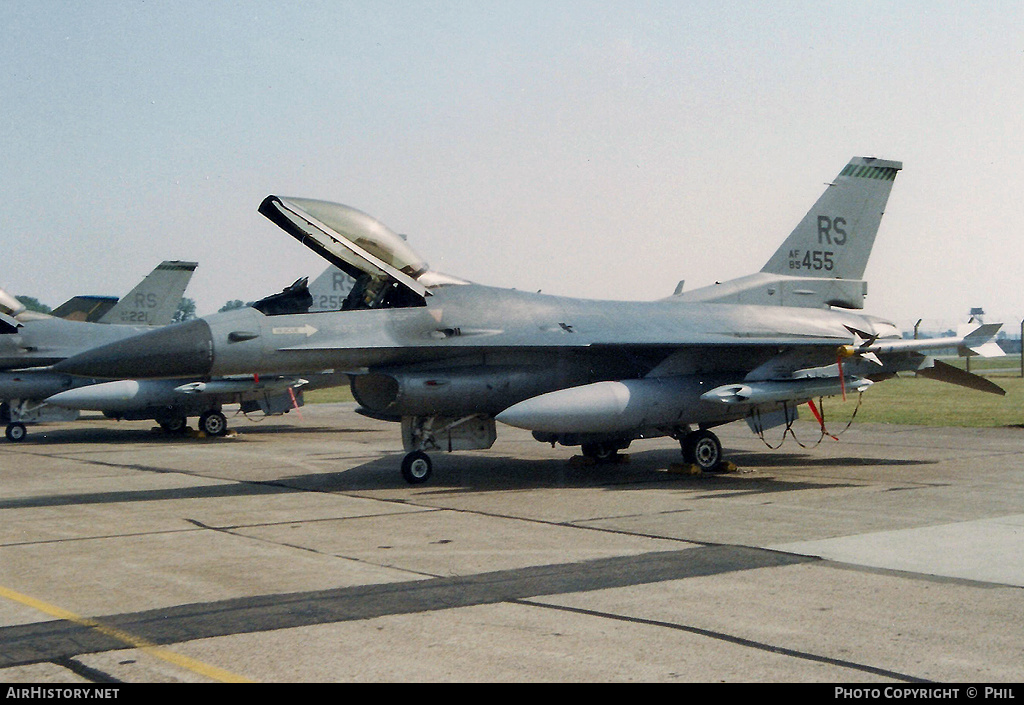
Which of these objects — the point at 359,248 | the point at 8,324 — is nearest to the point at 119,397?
the point at 8,324

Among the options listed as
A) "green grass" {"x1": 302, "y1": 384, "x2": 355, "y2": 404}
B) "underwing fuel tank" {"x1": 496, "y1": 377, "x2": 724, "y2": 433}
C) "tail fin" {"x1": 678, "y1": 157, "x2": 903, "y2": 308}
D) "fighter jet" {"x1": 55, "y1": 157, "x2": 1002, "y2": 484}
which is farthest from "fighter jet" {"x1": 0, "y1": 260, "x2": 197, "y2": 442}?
"tail fin" {"x1": 678, "y1": 157, "x2": 903, "y2": 308}

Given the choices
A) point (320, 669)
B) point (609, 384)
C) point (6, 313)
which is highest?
point (6, 313)

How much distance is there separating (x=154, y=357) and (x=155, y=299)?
1803 cm

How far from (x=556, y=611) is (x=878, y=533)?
3.97 meters

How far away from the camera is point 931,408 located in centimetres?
2634

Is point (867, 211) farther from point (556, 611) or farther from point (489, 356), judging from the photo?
point (556, 611)

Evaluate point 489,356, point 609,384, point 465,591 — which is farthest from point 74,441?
point 465,591

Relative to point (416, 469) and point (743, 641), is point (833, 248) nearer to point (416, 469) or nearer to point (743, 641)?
point (416, 469)

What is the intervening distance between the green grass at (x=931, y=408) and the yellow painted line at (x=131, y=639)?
51.5 ft

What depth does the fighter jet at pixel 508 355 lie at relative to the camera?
464 inches

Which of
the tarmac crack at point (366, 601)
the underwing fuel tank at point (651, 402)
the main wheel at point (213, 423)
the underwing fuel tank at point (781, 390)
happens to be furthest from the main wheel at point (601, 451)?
the main wheel at point (213, 423)

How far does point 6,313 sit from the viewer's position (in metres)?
22.7

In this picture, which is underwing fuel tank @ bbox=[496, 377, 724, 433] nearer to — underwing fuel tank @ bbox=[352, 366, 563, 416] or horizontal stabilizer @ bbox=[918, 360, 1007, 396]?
underwing fuel tank @ bbox=[352, 366, 563, 416]

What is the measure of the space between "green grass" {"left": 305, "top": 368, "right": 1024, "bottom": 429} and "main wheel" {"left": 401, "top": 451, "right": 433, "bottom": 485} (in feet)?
32.2
